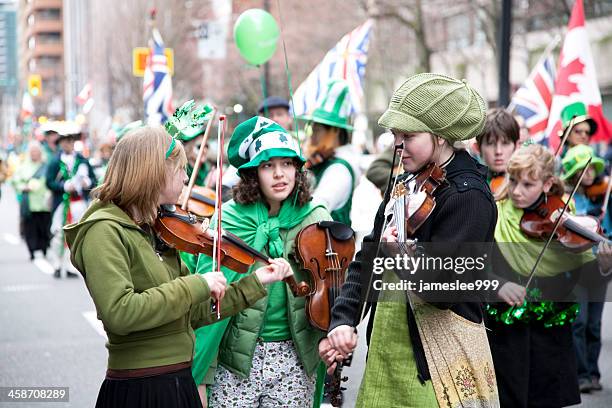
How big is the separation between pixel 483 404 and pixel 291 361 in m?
0.97

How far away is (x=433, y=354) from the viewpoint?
3363 millimetres

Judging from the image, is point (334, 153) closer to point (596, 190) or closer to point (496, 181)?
point (496, 181)

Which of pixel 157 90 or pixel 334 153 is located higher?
pixel 157 90

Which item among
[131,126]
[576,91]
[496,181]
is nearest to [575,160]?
[576,91]

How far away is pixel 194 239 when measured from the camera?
139 inches

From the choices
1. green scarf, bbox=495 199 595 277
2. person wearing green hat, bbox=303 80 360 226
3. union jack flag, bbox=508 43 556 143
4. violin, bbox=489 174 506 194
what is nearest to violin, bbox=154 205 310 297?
green scarf, bbox=495 199 595 277

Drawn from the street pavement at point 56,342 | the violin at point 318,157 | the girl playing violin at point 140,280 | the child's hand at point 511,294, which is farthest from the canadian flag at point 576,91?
the girl playing violin at point 140,280

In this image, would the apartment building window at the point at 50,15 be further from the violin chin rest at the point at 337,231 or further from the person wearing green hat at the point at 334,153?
the violin chin rest at the point at 337,231

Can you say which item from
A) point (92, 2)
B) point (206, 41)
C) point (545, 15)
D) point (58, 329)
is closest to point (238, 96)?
point (92, 2)

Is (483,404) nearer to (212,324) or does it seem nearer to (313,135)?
(212,324)

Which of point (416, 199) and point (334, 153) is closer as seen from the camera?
point (416, 199)

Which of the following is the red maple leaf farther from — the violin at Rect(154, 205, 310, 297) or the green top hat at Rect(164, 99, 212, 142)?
the violin at Rect(154, 205, 310, 297)

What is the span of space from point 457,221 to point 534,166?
179 cm

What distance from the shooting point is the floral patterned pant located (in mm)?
4086
